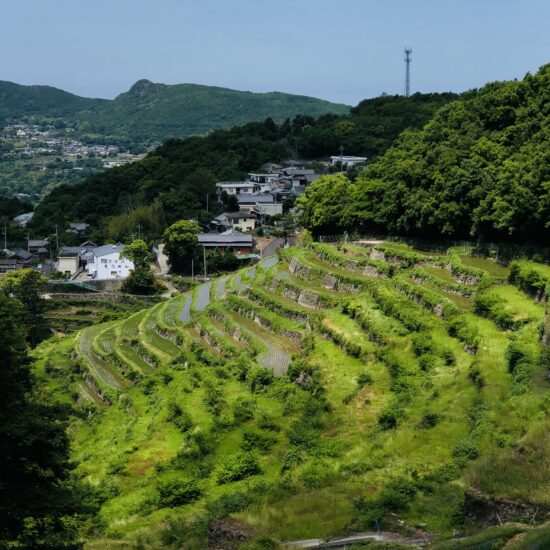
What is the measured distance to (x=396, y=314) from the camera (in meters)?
25.2

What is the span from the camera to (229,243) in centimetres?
6462

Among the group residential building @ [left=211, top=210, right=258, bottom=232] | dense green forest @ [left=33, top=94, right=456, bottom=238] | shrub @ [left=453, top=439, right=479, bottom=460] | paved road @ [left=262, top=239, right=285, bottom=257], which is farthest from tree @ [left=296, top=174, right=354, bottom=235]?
dense green forest @ [left=33, top=94, right=456, bottom=238]

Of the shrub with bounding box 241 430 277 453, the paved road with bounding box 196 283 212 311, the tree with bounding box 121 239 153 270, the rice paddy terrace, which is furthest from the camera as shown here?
the tree with bounding box 121 239 153 270

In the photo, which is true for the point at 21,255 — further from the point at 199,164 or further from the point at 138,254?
the point at 199,164

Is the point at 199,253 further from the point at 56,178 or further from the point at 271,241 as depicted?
the point at 56,178

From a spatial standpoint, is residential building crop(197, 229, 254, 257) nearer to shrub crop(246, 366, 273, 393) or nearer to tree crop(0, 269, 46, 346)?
tree crop(0, 269, 46, 346)

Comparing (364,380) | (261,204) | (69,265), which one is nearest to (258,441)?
(364,380)

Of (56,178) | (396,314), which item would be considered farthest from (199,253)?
(56,178)

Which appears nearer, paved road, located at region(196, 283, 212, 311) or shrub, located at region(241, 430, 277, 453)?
shrub, located at region(241, 430, 277, 453)

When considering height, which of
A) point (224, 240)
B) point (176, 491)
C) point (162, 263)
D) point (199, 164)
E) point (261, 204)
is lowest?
point (176, 491)

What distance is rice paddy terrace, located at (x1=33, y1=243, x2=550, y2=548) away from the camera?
46.9 feet

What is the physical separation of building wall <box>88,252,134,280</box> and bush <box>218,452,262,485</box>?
45244mm

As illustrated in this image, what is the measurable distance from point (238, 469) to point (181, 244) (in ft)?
144

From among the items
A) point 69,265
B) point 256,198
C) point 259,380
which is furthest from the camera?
point 256,198
